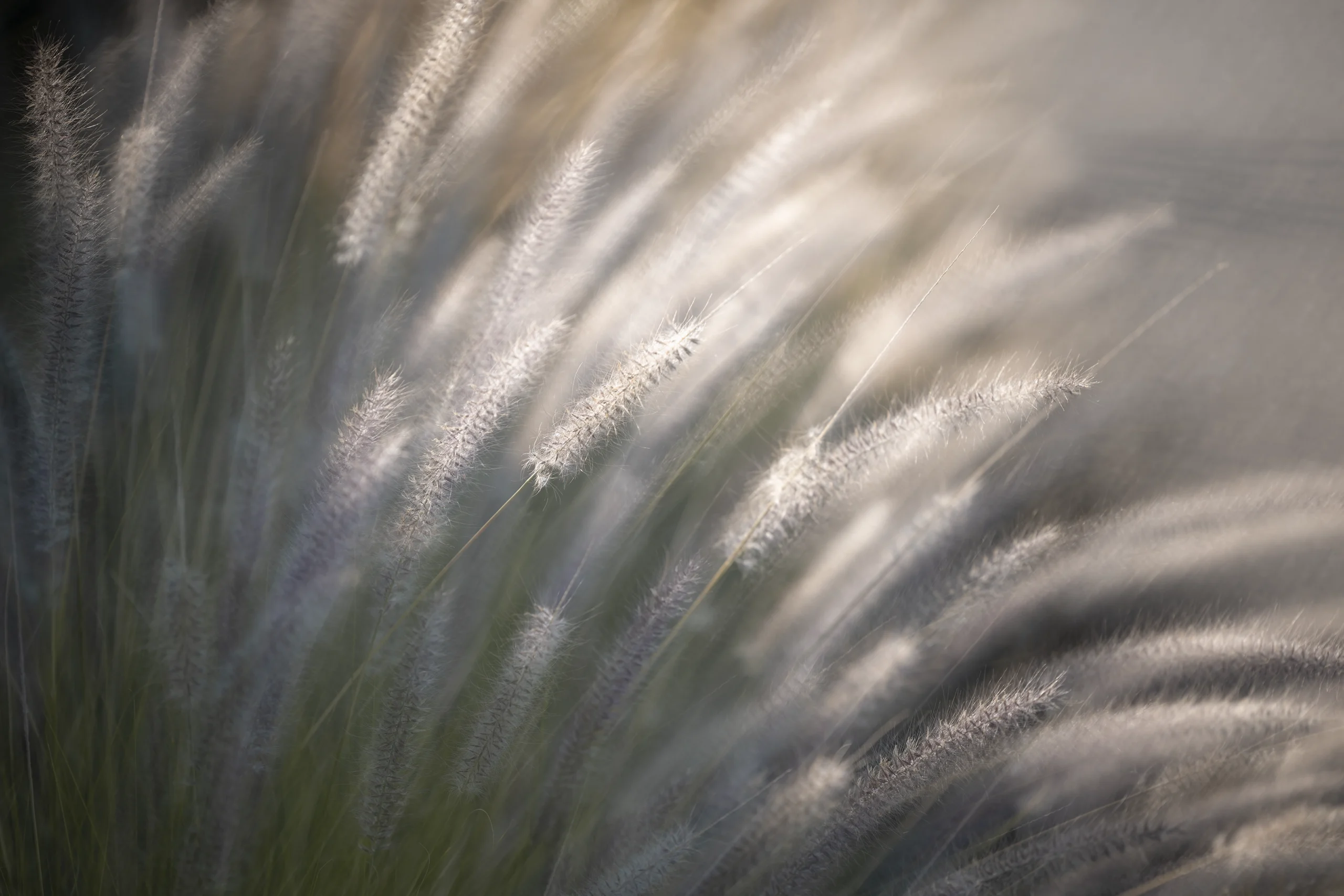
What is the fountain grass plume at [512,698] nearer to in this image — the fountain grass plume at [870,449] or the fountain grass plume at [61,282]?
the fountain grass plume at [870,449]

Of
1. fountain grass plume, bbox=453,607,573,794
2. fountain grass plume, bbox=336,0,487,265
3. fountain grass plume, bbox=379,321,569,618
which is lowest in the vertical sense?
fountain grass plume, bbox=453,607,573,794

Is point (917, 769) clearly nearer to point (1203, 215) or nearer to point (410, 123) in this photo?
point (1203, 215)

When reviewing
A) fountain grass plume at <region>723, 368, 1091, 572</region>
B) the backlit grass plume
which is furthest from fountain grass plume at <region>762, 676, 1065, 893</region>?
fountain grass plume at <region>723, 368, 1091, 572</region>

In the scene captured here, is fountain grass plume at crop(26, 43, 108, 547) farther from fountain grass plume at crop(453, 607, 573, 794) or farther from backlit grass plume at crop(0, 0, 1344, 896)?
fountain grass plume at crop(453, 607, 573, 794)

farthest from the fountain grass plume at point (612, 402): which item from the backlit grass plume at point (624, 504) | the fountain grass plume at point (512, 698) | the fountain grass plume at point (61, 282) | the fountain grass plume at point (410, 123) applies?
the fountain grass plume at point (61, 282)

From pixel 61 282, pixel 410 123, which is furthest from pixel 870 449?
pixel 61 282

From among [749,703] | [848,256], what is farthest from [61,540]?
[848,256]

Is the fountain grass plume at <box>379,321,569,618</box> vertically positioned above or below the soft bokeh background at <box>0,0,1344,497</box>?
below

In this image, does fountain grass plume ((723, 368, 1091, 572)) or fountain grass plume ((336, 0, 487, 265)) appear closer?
fountain grass plume ((723, 368, 1091, 572))

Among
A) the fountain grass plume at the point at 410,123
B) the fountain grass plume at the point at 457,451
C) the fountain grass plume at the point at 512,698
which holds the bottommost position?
the fountain grass plume at the point at 512,698

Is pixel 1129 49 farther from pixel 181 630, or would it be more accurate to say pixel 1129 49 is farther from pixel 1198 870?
pixel 181 630
